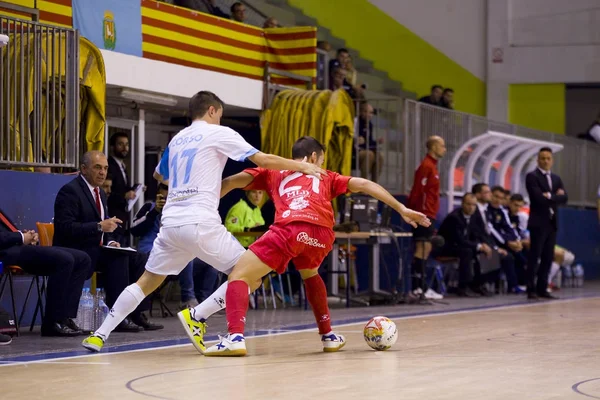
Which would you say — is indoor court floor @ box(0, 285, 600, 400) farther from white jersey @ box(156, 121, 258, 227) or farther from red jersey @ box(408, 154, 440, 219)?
red jersey @ box(408, 154, 440, 219)

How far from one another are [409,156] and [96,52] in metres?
6.37

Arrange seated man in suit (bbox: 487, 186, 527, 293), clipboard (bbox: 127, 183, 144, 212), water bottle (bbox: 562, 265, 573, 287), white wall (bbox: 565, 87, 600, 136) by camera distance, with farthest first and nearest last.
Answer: white wall (bbox: 565, 87, 600, 136) → water bottle (bbox: 562, 265, 573, 287) → seated man in suit (bbox: 487, 186, 527, 293) → clipboard (bbox: 127, 183, 144, 212)

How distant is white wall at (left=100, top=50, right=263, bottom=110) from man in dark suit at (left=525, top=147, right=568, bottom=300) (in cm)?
400

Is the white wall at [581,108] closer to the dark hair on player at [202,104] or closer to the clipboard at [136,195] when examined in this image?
the clipboard at [136,195]

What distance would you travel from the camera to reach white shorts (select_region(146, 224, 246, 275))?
7747 millimetres

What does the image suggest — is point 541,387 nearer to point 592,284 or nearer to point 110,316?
point 110,316

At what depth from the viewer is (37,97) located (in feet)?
36.3

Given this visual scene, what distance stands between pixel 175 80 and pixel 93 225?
182 inches

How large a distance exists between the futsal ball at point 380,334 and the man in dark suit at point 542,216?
758 centimetres

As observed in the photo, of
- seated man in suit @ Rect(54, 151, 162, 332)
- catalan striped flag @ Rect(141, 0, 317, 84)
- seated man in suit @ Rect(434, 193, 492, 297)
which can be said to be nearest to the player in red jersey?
seated man in suit @ Rect(54, 151, 162, 332)

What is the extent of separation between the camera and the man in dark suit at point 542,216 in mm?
15430

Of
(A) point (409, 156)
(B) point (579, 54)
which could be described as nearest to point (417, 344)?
(A) point (409, 156)

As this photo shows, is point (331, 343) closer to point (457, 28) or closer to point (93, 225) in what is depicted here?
point (93, 225)

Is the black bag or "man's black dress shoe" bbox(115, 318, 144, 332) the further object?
"man's black dress shoe" bbox(115, 318, 144, 332)
